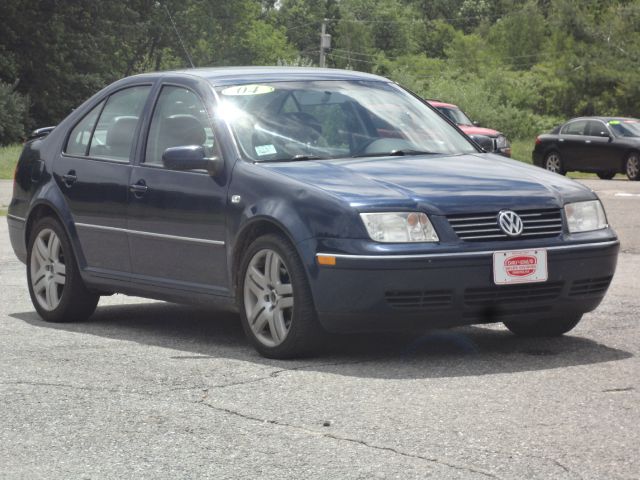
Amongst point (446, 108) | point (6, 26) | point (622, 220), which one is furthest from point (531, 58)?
point (622, 220)

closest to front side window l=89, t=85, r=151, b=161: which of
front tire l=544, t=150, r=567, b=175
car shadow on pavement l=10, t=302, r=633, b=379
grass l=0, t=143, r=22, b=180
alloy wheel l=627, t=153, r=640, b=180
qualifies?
car shadow on pavement l=10, t=302, r=633, b=379

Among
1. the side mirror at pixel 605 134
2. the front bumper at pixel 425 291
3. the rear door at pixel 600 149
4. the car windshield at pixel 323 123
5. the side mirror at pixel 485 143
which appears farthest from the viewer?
the side mirror at pixel 605 134

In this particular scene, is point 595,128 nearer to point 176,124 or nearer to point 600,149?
point 600,149

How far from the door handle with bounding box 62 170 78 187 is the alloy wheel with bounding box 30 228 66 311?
326 mm

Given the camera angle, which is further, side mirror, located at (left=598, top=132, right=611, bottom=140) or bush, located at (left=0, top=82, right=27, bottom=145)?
bush, located at (left=0, top=82, right=27, bottom=145)

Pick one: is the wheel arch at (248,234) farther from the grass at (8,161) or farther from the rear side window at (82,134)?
the grass at (8,161)

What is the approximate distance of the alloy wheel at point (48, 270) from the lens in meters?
9.48

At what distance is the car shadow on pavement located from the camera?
7391mm

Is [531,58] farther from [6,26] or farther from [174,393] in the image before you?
[174,393]

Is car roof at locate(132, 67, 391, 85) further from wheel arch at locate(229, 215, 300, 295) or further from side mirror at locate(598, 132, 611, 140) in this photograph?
side mirror at locate(598, 132, 611, 140)

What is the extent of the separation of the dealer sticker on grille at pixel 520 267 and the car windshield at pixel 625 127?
27.6m

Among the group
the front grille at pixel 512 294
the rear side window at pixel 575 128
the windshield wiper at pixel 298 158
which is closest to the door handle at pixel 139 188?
the windshield wiper at pixel 298 158

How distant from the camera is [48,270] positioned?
9570 mm

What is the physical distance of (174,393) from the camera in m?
6.74
